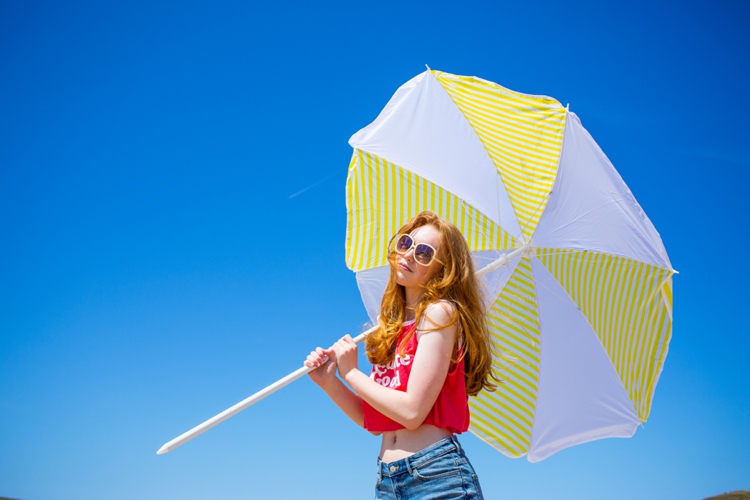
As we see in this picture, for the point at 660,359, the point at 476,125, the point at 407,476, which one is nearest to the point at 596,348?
the point at 660,359

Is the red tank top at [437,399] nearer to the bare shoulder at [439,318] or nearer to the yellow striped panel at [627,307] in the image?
the bare shoulder at [439,318]

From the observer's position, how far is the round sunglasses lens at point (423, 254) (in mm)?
3102

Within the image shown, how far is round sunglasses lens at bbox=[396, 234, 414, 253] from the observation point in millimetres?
3156

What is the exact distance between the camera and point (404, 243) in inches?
125

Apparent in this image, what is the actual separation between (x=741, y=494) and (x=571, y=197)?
22.7ft

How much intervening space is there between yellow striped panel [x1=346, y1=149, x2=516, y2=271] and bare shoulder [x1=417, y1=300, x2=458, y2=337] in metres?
1.84

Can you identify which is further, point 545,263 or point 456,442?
point 545,263

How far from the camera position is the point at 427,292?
306 cm

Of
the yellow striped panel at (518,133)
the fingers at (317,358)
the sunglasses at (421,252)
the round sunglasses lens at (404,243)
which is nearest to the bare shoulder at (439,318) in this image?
the sunglasses at (421,252)

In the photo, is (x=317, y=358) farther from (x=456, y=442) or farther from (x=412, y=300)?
(x=456, y=442)

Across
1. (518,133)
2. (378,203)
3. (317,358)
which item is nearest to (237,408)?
(317,358)

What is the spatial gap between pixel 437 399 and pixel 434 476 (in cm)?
32

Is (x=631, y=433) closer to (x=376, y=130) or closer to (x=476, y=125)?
(x=476, y=125)

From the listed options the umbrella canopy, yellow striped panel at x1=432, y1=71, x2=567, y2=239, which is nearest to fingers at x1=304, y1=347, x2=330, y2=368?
the umbrella canopy
